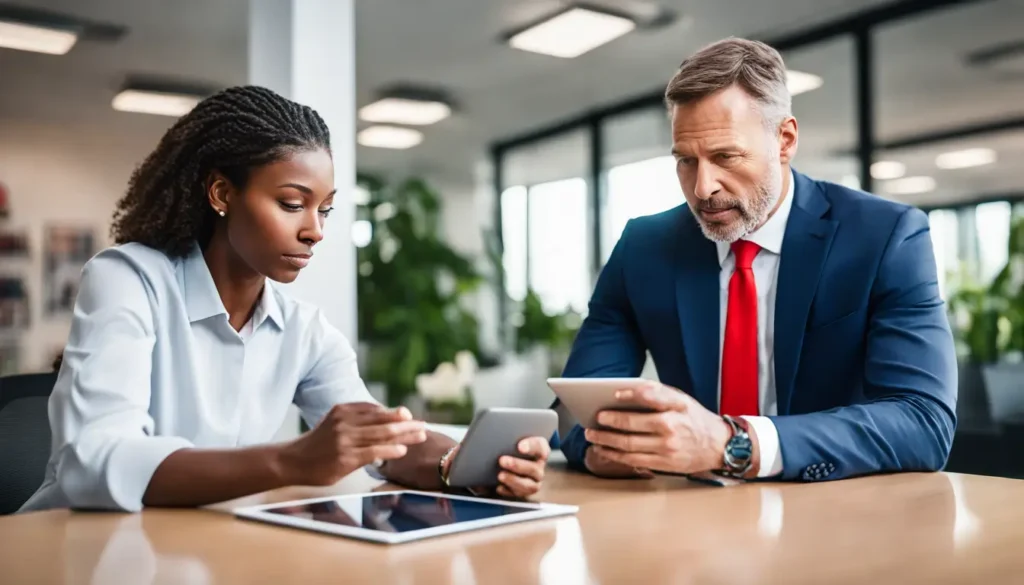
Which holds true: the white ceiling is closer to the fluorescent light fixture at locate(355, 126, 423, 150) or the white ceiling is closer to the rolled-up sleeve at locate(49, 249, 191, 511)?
the fluorescent light fixture at locate(355, 126, 423, 150)

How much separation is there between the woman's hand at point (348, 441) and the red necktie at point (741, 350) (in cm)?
85

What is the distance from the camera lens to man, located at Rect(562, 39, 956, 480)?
5.44 feet

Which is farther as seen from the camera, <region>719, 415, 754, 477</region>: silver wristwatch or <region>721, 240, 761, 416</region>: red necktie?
<region>721, 240, 761, 416</region>: red necktie

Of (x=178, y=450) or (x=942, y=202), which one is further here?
(x=942, y=202)

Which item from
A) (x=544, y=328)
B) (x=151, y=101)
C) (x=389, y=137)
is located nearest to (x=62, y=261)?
(x=151, y=101)

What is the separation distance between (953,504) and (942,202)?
388cm

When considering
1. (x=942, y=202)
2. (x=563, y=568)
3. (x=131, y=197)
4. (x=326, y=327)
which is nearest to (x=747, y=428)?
(x=563, y=568)

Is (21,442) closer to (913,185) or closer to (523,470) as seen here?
(523,470)

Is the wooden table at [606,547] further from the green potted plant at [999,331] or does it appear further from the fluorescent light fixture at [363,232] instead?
the fluorescent light fixture at [363,232]

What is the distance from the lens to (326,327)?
1848mm

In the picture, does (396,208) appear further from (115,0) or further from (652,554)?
(652,554)

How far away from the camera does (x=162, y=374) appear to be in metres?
1.55

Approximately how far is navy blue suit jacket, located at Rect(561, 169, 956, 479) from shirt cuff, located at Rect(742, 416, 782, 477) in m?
0.01

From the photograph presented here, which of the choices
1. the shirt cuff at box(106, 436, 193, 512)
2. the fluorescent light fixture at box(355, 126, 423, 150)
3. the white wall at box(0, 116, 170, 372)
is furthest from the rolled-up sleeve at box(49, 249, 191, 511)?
the fluorescent light fixture at box(355, 126, 423, 150)
